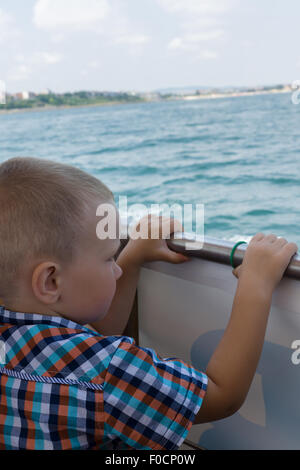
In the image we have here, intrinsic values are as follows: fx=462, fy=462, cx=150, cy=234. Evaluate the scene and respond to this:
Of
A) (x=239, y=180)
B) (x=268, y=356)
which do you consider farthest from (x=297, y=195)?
(x=268, y=356)

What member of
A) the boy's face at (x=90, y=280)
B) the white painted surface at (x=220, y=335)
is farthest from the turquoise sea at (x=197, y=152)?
the boy's face at (x=90, y=280)

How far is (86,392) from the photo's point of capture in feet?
1.65

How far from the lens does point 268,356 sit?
28.0 inches

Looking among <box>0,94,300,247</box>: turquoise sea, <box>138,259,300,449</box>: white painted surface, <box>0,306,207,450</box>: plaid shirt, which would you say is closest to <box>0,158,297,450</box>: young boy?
<box>0,306,207,450</box>: plaid shirt

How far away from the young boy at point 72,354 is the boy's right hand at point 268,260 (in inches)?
2.3

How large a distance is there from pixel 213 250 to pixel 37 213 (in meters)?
0.30

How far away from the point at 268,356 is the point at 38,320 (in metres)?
0.36

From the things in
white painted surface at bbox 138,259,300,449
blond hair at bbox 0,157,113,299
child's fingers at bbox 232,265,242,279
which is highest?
blond hair at bbox 0,157,113,299

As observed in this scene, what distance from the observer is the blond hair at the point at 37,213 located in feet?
1.70

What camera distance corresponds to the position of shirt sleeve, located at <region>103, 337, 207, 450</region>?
50cm

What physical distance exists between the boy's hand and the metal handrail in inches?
0.6

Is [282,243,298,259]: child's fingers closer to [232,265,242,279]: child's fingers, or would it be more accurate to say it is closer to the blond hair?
[232,265,242,279]: child's fingers

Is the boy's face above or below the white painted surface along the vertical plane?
above
